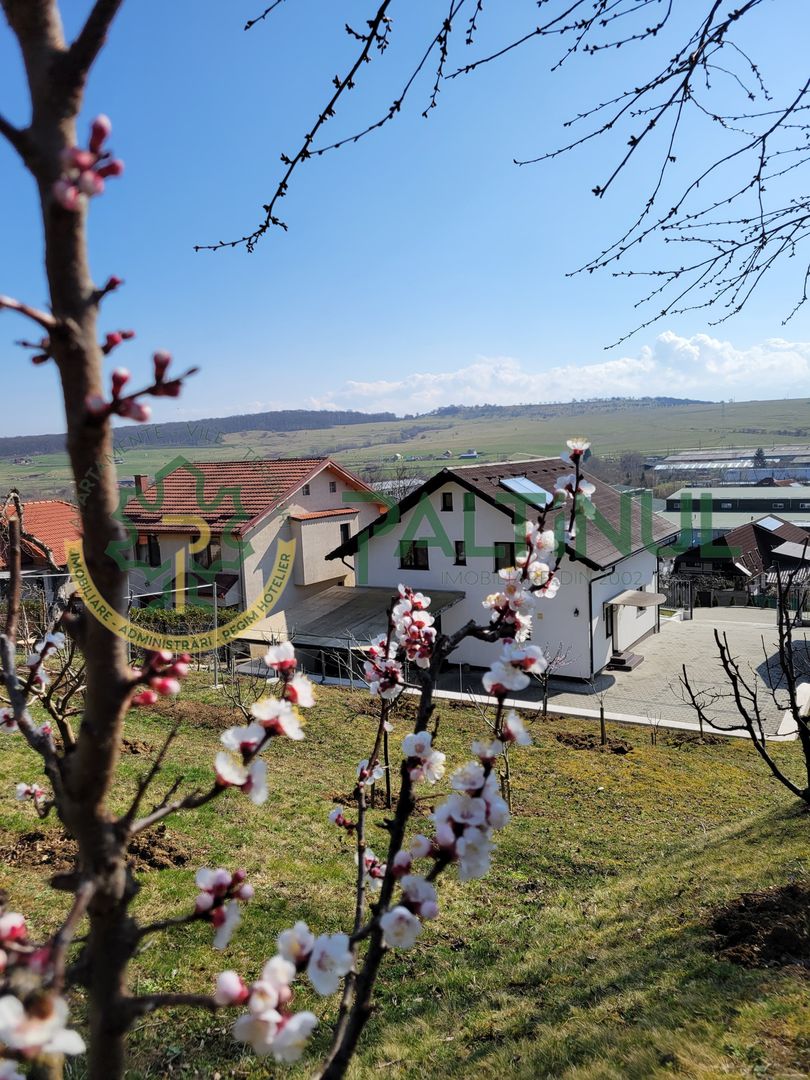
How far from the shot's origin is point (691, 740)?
1128 centimetres

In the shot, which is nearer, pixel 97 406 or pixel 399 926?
pixel 97 406

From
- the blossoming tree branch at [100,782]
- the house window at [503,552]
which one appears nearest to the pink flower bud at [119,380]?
the blossoming tree branch at [100,782]

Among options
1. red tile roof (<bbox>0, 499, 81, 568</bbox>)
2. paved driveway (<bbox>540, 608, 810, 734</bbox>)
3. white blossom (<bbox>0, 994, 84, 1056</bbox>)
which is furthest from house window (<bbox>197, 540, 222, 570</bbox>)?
white blossom (<bbox>0, 994, 84, 1056</bbox>)

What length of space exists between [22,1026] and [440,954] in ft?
14.4

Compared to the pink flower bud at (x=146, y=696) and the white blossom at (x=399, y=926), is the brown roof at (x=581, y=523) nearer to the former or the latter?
the white blossom at (x=399, y=926)

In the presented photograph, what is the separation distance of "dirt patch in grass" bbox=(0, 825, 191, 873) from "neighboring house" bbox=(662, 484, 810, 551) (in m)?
A: 33.6

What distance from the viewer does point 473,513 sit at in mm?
17391

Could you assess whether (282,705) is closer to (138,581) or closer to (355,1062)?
(355,1062)

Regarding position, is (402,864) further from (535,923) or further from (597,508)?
(597,508)

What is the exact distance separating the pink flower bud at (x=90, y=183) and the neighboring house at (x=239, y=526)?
17407 millimetres

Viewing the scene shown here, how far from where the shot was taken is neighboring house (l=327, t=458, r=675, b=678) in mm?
16328

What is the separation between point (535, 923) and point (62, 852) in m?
3.87

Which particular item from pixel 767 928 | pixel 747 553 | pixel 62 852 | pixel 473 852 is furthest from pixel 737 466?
pixel 473 852

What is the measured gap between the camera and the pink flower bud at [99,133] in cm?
95
